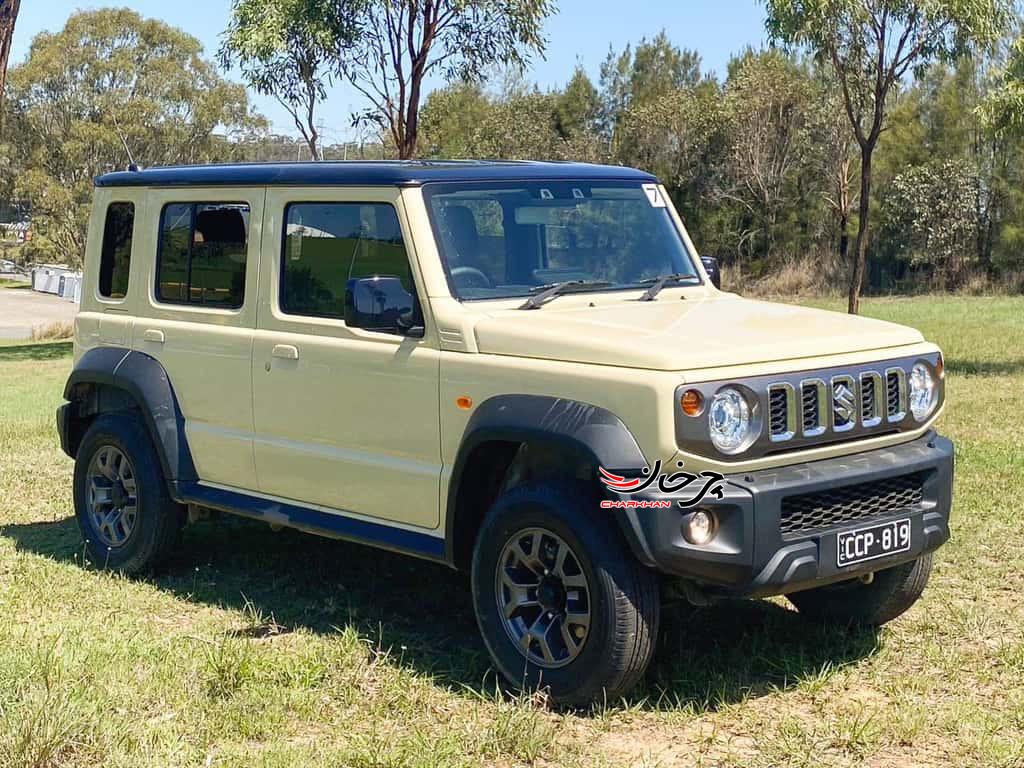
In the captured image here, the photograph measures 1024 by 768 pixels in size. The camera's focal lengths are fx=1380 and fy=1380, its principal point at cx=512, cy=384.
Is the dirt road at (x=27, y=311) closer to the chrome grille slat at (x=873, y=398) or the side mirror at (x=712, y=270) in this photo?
the side mirror at (x=712, y=270)

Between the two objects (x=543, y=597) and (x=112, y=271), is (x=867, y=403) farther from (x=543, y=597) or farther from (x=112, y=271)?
(x=112, y=271)

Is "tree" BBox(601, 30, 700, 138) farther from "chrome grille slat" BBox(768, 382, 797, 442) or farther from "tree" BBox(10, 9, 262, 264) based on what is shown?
"chrome grille slat" BBox(768, 382, 797, 442)

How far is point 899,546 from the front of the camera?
5141 millimetres

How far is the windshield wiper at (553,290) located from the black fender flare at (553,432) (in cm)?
57

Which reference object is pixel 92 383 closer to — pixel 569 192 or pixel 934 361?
pixel 569 192

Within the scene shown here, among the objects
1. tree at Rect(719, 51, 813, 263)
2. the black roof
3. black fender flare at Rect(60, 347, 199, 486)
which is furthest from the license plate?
tree at Rect(719, 51, 813, 263)

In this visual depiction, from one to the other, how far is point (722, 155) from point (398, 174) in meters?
36.4

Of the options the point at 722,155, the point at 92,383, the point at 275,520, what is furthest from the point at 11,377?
the point at 722,155

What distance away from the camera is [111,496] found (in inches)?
285

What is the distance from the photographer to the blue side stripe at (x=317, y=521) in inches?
223

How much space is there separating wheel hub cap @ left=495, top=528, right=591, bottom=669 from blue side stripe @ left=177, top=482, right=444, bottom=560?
45 centimetres

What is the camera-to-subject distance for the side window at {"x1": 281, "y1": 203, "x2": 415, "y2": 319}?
578 cm

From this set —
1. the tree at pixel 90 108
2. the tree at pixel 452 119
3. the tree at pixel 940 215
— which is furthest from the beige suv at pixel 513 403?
the tree at pixel 90 108

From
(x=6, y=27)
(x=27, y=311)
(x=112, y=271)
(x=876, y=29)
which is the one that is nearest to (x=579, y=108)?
(x=27, y=311)
